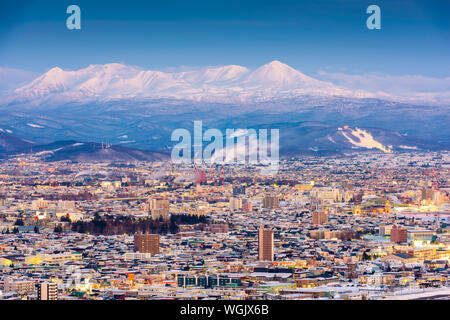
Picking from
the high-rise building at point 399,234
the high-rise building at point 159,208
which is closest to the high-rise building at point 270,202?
the high-rise building at point 159,208

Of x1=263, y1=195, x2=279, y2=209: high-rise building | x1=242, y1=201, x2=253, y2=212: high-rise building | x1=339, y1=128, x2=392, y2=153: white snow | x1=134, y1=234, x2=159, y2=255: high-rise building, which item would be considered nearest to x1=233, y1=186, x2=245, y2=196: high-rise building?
x1=263, y1=195, x2=279, y2=209: high-rise building

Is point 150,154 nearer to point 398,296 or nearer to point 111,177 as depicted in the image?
point 111,177

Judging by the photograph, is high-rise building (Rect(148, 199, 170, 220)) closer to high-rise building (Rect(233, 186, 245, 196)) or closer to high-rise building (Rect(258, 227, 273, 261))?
high-rise building (Rect(233, 186, 245, 196))

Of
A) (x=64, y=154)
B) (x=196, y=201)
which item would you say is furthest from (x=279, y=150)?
(x=196, y=201)

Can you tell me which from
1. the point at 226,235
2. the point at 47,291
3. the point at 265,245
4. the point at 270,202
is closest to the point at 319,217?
the point at 226,235

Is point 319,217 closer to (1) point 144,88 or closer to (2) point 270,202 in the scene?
(2) point 270,202

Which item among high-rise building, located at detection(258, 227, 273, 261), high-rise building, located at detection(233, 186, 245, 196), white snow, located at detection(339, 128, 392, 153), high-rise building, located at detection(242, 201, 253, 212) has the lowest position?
high-rise building, located at detection(258, 227, 273, 261)
